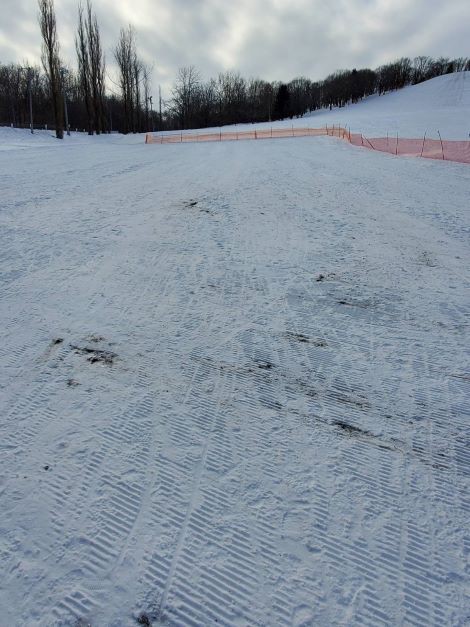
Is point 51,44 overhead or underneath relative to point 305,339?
overhead

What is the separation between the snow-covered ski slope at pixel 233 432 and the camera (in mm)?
1914

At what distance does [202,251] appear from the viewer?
20.4 feet


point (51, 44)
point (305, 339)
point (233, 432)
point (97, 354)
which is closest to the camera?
point (233, 432)

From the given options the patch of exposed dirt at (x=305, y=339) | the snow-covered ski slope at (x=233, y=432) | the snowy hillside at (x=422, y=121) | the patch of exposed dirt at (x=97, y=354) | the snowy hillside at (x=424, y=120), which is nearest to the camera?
the snow-covered ski slope at (x=233, y=432)

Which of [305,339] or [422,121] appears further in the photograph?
[422,121]

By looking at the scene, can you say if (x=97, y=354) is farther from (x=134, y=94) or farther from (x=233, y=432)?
(x=134, y=94)

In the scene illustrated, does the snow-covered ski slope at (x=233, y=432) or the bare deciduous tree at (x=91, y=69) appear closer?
the snow-covered ski slope at (x=233, y=432)

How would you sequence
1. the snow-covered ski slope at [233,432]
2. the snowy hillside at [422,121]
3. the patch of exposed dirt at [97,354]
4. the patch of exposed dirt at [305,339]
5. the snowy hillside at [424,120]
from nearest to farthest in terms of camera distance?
1. the snow-covered ski slope at [233,432]
2. the patch of exposed dirt at [97,354]
3. the patch of exposed dirt at [305,339]
4. the snowy hillside at [422,121]
5. the snowy hillside at [424,120]

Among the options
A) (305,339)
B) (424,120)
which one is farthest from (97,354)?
(424,120)

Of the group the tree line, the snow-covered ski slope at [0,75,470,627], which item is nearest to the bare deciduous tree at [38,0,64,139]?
the tree line

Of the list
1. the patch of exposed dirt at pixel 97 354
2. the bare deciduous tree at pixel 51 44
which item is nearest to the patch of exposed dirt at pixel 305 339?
the patch of exposed dirt at pixel 97 354

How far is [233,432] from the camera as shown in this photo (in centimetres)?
281

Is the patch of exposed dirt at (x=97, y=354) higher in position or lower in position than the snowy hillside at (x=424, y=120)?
lower

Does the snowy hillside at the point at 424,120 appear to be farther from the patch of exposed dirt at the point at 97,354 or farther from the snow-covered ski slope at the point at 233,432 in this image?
the patch of exposed dirt at the point at 97,354
